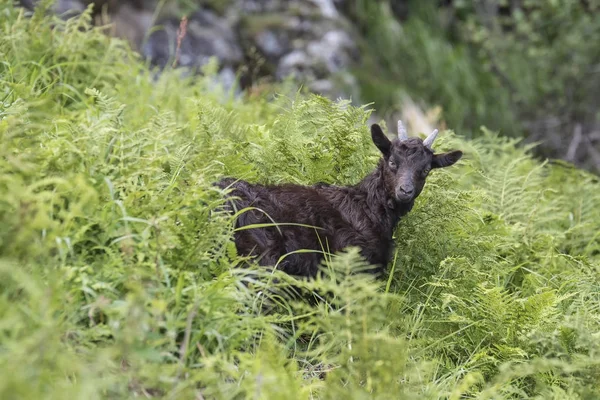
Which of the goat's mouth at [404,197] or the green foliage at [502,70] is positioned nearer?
the goat's mouth at [404,197]

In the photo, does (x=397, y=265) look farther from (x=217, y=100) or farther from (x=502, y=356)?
(x=217, y=100)

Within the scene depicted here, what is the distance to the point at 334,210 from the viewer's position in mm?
5320

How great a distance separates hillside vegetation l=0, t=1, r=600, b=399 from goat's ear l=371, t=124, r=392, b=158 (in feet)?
1.01

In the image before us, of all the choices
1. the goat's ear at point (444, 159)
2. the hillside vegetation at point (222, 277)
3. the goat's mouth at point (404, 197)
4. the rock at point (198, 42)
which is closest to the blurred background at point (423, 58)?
the rock at point (198, 42)

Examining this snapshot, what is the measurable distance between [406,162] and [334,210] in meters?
0.66

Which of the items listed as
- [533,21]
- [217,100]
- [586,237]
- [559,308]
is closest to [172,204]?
[559,308]

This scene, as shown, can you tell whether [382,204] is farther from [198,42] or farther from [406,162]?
[198,42]

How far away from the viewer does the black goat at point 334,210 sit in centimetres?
488

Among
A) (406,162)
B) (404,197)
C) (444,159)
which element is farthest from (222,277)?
(444,159)

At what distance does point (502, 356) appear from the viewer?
4.61m

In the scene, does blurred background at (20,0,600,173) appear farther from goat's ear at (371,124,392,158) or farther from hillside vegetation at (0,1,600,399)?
goat's ear at (371,124,392,158)

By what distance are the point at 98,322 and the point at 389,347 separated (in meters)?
1.49

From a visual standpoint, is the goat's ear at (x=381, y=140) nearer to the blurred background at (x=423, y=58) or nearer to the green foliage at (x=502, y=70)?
the blurred background at (x=423, y=58)

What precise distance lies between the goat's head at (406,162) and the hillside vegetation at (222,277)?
0.31 metres
